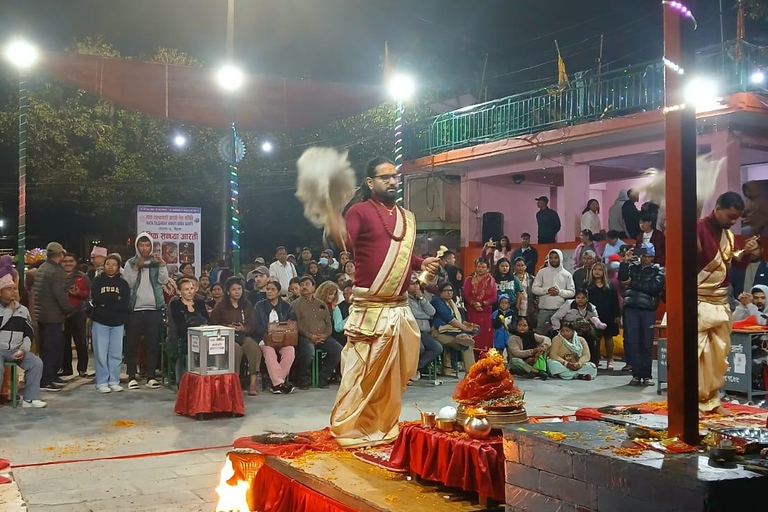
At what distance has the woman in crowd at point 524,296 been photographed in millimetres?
11445

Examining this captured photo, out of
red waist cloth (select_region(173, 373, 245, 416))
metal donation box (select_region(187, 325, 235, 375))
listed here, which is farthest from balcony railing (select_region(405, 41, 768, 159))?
red waist cloth (select_region(173, 373, 245, 416))

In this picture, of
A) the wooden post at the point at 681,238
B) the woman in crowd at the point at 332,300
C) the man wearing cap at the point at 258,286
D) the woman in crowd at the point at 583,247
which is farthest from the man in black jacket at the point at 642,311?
the wooden post at the point at 681,238

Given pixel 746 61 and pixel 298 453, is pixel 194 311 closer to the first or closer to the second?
pixel 298 453

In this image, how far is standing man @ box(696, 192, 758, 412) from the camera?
19.8 ft


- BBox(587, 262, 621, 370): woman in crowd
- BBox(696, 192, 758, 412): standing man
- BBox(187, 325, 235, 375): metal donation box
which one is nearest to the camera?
BBox(696, 192, 758, 412): standing man

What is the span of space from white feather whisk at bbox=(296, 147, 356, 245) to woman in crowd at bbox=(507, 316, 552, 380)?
19.0ft

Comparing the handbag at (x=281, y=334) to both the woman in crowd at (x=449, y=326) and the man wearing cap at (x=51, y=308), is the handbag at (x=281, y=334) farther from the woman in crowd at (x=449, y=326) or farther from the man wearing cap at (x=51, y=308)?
the man wearing cap at (x=51, y=308)

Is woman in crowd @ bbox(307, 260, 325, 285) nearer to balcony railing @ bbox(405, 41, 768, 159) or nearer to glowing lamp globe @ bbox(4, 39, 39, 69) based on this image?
glowing lamp globe @ bbox(4, 39, 39, 69)

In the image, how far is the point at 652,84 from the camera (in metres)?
13.0

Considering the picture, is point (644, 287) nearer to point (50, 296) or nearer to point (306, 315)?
point (306, 315)

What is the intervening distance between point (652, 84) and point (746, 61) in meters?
1.59

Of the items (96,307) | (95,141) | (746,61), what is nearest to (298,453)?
(96,307)

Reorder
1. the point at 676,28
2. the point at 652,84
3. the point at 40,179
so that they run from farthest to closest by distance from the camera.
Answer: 1. the point at 40,179
2. the point at 652,84
3. the point at 676,28

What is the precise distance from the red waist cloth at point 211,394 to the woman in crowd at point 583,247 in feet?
21.7
